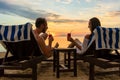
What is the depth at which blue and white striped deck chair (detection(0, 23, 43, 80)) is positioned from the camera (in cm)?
588

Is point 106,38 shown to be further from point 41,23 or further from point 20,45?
point 20,45

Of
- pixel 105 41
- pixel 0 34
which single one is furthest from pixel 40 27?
pixel 105 41

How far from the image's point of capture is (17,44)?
20.4 feet

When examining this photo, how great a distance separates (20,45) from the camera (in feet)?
20.4

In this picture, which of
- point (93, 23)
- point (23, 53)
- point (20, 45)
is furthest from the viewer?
point (93, 23)

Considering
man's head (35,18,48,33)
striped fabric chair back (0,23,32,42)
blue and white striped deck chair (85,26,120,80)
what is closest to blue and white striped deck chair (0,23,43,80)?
striped fabric chair back (0,23,32,42)

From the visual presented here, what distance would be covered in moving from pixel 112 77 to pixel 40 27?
87.2 inches

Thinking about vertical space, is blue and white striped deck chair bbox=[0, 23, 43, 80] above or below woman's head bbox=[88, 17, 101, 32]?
below

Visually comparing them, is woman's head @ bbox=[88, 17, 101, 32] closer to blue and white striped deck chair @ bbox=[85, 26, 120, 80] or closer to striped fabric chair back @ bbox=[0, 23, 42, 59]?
blue and white striped deck chair @ bbox=[85, 26, 120, 80]

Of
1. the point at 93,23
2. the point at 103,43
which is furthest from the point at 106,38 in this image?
the point at 93,23

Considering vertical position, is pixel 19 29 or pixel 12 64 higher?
pixel 19 29

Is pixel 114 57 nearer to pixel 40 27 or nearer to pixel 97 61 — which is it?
pixel 97 61

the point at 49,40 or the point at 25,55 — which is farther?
the point at 49,40

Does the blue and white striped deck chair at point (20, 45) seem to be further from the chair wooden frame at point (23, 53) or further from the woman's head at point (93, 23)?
the woman's head at point (93, 23)
